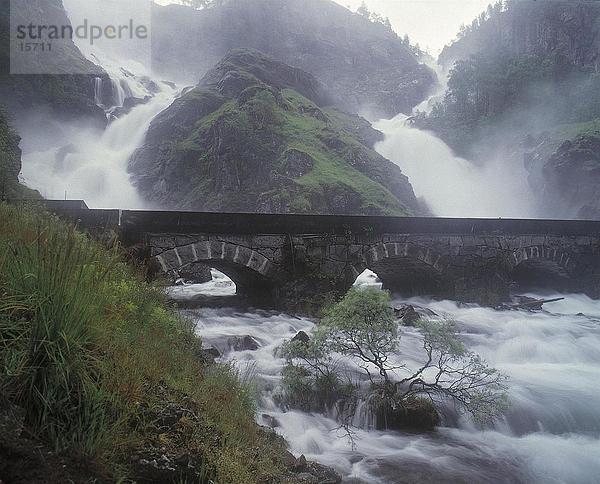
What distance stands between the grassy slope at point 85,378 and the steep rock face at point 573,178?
1653 inches

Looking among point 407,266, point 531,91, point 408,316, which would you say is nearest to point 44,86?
point 407,266

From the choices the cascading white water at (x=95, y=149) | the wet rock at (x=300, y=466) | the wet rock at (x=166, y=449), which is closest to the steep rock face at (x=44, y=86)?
the cascading white water at (x=95, y=149)

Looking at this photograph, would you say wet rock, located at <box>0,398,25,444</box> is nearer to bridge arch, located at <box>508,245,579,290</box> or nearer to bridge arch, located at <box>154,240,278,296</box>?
bridge arch, located at <box>154,240,278,296</box>

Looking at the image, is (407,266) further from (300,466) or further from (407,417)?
(300,466)

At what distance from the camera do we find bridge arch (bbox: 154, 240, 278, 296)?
43.1 feet

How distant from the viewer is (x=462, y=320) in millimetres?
14992

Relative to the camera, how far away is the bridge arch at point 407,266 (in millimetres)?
16250

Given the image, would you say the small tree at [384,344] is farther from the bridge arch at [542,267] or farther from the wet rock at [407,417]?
the bridge arch at [542,267]

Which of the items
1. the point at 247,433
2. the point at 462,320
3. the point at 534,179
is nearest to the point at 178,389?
the point at 247,433

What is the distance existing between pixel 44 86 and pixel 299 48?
55.1 m

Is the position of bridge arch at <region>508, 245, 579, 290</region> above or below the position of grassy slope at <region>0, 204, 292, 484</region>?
above

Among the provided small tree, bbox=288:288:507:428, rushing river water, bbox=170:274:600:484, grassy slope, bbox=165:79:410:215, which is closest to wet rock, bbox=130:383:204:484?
rushing river water, bbox=170:274:600:484

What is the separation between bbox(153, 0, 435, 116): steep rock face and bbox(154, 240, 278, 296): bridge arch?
68407mm

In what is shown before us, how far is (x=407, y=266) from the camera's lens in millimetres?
18906
